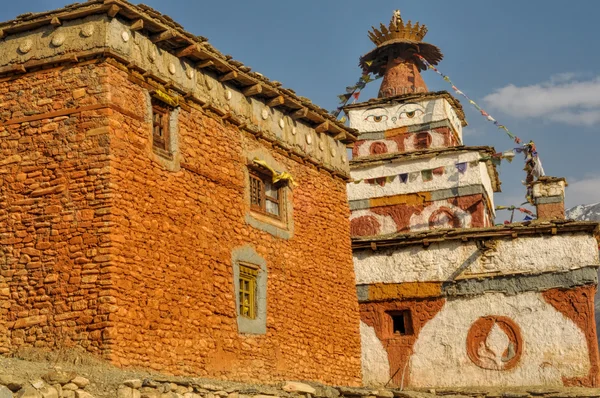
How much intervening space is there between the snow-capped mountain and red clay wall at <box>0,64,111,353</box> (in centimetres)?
10684

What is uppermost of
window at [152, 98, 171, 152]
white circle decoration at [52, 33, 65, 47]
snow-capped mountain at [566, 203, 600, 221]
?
snow-capped mountain at [566, 203, 600, 221]

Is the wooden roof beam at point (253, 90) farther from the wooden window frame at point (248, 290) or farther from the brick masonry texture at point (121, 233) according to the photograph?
the wooden window frame at point (248, 290)

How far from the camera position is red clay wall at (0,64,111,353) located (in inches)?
619

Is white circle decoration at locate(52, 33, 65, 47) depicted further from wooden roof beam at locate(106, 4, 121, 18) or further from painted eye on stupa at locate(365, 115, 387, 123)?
painted eye on stupa at locate(365, 115, 387, 123)

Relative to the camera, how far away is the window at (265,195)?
66.1 feet

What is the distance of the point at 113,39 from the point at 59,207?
119 inches

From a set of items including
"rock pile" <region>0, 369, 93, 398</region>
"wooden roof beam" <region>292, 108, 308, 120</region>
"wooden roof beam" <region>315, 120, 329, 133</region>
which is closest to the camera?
"rock pile" <region>0, 369, 93, 398</region>

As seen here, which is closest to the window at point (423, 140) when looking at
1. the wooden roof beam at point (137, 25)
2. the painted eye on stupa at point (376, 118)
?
the painted eye on stupa at point (376, 118)

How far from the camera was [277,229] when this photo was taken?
67.1 ft

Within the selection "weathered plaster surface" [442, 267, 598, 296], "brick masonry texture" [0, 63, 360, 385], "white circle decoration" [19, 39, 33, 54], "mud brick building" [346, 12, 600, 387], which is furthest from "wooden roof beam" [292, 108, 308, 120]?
"weathered plaster surface" [442, 267, 598, 296]

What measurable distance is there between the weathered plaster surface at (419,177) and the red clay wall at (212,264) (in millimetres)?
11658

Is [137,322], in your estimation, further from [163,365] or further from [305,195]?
[305,195]

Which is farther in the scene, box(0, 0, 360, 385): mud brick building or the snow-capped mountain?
the snow-capped mountain

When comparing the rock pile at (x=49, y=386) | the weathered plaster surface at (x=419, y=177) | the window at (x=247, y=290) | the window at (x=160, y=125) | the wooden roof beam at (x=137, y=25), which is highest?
the weathered plaster surface at (x=419, y=177)
